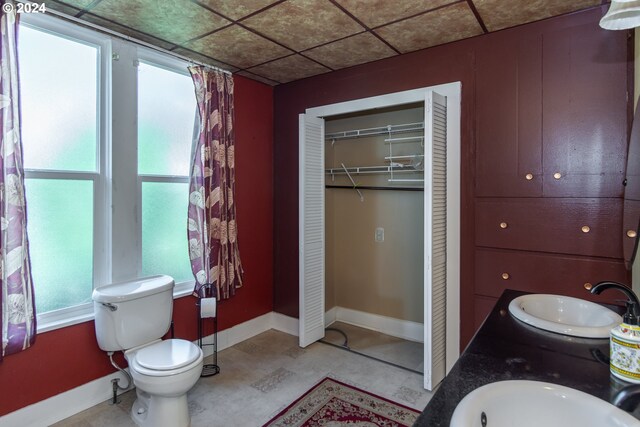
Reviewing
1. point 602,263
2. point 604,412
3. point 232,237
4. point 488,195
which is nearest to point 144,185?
point 232,237

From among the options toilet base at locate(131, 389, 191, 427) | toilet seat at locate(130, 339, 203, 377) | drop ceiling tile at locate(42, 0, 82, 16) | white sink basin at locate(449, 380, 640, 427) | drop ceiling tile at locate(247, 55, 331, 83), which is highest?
drop ceiling tile at locate(247, 55, 331, 83)

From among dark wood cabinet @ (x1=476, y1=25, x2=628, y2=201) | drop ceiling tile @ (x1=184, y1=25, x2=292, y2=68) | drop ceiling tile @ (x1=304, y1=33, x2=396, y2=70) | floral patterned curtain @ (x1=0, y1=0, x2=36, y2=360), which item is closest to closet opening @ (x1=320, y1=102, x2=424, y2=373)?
drop ceiling tile @ (x1=304, y1=33, x2=396, y2=70)

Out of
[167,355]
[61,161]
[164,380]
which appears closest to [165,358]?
[167,355]

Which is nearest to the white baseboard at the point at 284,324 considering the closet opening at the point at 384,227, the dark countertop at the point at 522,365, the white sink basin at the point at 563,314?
the closet opening at the point at 384,227

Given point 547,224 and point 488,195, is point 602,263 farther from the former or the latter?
point 488,195

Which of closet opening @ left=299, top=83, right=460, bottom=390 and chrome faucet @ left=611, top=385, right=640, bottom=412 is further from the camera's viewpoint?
closet opening @ left=299, top=83, right=460, bottom=390

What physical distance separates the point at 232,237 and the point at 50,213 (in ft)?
4.01

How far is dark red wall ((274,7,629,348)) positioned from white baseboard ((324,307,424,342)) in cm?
73

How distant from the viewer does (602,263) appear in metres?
1.99

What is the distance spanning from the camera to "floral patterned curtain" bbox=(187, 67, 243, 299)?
2.68m

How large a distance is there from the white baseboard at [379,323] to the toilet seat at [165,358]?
173 centimetres

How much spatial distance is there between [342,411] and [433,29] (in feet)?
8.00

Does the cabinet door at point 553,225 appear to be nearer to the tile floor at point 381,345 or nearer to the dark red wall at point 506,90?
the dark red wall at point 506,90

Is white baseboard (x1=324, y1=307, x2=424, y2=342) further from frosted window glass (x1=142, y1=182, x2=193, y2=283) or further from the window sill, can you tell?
the window sill
